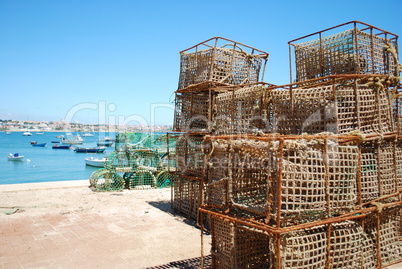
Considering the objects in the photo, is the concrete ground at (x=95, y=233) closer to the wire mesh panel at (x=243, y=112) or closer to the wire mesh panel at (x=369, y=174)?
the wire mesh panel at (x=369, y=174)

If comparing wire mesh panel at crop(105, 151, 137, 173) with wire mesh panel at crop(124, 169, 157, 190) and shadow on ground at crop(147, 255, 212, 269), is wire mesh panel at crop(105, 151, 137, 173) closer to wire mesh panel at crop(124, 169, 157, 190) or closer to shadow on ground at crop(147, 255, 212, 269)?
wire mesh panel at crop(124, 169, 157, 190)

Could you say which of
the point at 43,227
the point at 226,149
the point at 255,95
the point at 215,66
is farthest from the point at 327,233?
the point at 43,227

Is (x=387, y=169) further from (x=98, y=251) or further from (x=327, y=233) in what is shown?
(x=98, y=251)

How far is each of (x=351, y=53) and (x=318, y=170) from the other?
9.71 ft

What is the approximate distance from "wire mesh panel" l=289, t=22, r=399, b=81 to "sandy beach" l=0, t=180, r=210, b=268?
183 inches

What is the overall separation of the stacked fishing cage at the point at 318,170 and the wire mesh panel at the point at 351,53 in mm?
20

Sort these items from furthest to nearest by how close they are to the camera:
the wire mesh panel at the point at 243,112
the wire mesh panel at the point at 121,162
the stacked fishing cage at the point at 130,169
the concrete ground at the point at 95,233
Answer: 1. the wire mesh panel at the point at 121,162
2. the stacked fishing cage at the point at 130,169
3. the wire mesh panel at the point at 243,112
4. the concrete ground at the point at 95,233

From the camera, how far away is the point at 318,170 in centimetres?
412

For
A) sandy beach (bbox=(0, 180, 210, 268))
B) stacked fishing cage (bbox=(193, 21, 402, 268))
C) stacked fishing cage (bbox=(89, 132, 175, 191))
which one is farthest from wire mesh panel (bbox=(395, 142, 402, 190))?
stacked fishing cage (bbox=(89, 132, 175, 191))

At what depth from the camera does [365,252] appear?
15.5ft

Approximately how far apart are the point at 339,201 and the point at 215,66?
5156 millimetres

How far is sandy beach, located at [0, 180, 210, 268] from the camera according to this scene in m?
5.90

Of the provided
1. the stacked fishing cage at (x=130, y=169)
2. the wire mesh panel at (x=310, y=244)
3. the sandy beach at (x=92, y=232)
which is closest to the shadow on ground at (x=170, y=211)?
the sandy beach at (x=92, y=232)

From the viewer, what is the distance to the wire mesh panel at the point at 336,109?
4.83 metres
